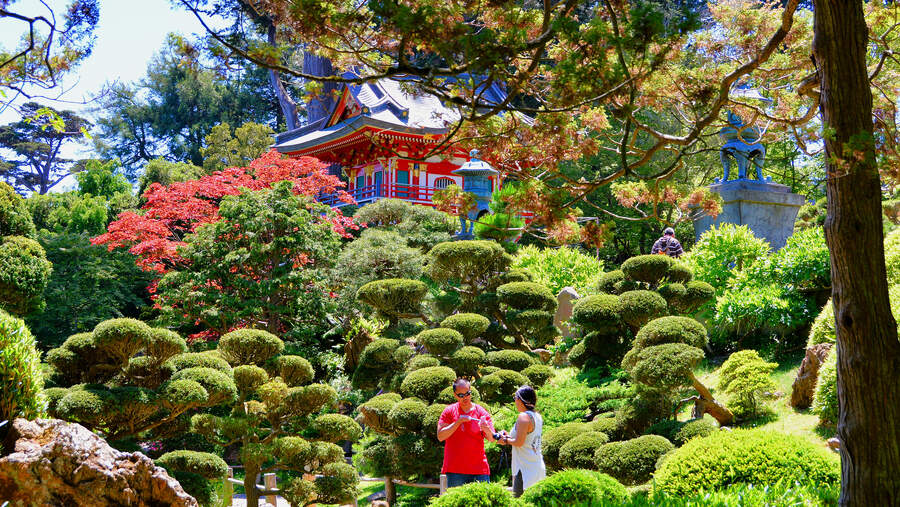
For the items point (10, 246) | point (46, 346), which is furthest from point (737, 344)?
point (46, 346)

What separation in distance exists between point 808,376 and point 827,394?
0.82 metres

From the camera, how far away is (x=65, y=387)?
804cm

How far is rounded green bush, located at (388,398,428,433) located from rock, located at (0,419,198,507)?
9.67 ft

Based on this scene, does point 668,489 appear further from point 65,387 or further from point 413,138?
point 413,138

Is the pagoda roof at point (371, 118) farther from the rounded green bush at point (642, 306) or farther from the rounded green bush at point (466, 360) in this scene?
the rounded green bush at point (642, 306)

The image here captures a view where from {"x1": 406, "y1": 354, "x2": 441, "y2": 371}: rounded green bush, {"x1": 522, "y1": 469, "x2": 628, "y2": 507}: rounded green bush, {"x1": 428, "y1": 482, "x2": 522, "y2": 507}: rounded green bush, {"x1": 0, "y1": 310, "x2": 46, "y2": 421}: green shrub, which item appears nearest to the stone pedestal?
{"x1": 406, "y1": 354, "x2": 441, "y2": 371}: rounded green bush

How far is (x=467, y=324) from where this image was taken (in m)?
9.35

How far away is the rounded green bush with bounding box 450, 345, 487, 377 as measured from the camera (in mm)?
8867

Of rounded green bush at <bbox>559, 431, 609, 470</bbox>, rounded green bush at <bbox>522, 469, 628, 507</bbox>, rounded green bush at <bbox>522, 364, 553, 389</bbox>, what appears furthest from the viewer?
rounded green bush at <bbox>522, 364, 553, 389</bbox>

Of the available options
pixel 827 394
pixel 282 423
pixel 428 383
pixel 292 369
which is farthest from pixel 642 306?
pixel 282 423

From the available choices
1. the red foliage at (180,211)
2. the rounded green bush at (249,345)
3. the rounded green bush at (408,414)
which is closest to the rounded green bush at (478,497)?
the rounded green bush at (408,414)

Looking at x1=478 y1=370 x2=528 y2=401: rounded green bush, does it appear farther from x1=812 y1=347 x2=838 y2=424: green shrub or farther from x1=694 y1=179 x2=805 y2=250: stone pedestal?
x1=694 y1=179 x2=805 y2=250: stone pedestal

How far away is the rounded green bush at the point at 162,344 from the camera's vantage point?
8.27 m

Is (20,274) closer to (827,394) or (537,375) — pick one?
(537,375)
